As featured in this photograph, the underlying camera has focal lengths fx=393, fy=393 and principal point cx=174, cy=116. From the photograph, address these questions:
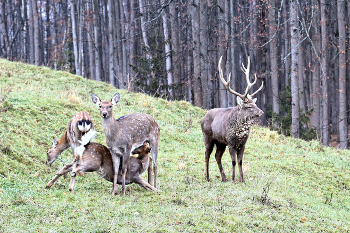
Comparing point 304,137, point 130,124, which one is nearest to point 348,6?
point 304,137

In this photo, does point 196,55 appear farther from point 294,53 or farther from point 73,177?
point 73,177

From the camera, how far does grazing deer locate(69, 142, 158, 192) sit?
725cm

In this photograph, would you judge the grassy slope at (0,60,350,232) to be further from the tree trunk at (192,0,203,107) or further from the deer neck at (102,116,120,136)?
the tree trunk at (192,0,203,107)

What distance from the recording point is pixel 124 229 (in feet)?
16.7

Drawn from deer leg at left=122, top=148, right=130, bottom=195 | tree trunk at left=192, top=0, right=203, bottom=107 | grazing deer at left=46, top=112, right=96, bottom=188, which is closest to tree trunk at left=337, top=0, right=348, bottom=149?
tree trunk at left=192, top=0, right=203, bottom=107

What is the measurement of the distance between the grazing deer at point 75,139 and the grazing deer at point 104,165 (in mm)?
140

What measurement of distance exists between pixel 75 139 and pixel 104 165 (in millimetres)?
1287

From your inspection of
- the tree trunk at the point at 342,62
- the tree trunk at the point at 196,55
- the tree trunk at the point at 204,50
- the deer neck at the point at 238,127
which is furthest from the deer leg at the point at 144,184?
the tree trunk at the point at 342,62

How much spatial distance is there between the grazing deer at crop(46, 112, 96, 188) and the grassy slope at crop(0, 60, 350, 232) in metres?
0.30

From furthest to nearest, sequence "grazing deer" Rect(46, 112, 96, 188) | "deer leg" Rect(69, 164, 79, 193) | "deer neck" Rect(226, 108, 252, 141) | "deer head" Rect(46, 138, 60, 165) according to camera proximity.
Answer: "deer head" Rect(46, 138, 60, 165) → "deer neck" Rect(226, 108, 252, 141) → "grazing deer" Rect(46, 112, 96, 188) → "deer leg" Rect(69, 164, 79, 193)

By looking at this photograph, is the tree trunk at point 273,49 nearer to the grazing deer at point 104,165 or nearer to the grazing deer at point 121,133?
the grazing deer at point 121,133

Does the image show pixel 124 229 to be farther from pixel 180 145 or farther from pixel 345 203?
pixel 180 145

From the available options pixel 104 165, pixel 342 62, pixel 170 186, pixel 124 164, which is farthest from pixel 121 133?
pixel 342 62

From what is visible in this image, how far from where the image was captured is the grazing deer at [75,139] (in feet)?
24.1
